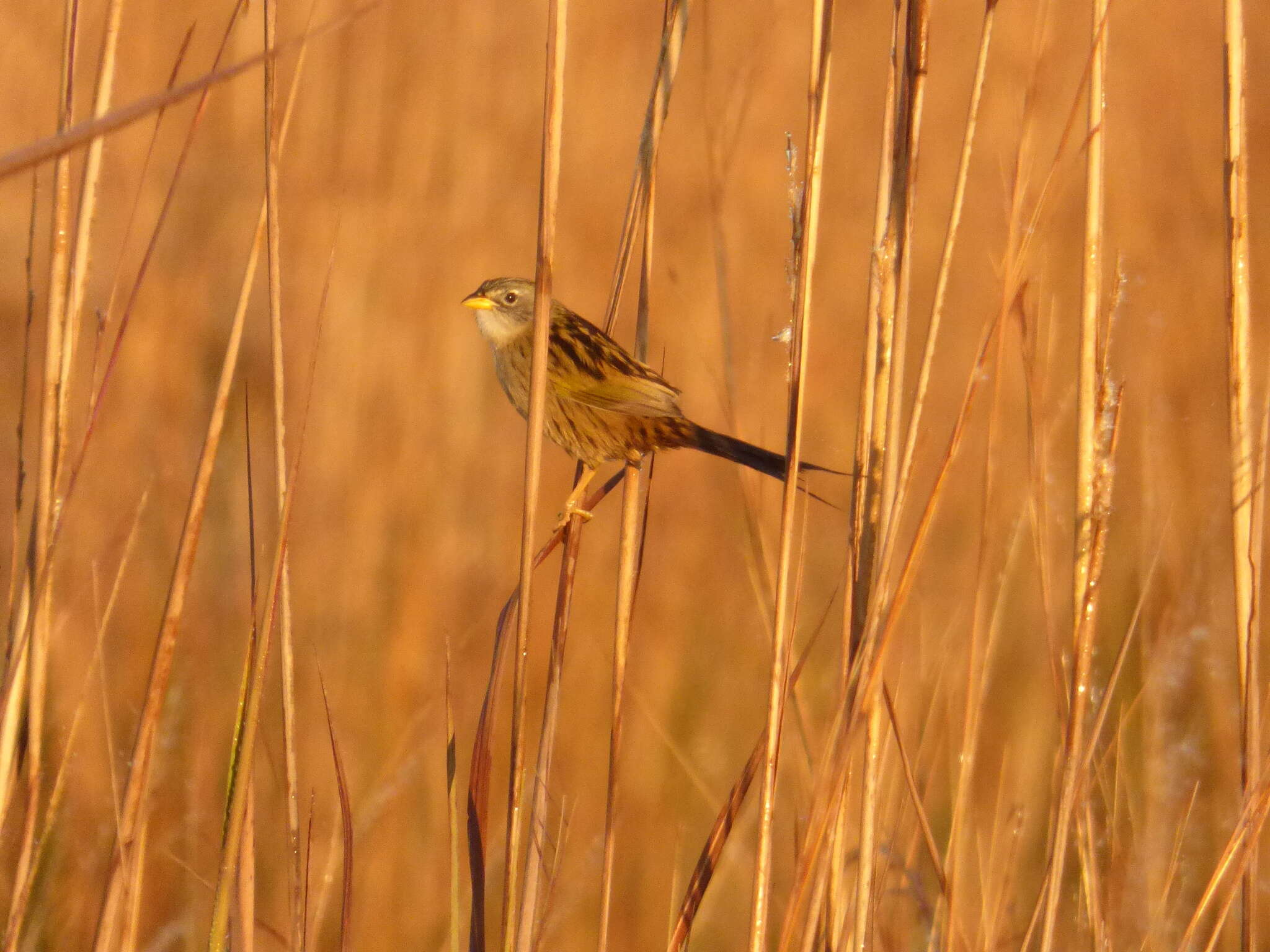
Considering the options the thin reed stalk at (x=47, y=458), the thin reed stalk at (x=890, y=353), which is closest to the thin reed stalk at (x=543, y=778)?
the thin reed stalk at (x=890, y=353)

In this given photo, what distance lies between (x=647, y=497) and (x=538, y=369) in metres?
0.43

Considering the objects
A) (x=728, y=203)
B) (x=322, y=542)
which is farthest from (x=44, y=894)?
(x=728, y=203)

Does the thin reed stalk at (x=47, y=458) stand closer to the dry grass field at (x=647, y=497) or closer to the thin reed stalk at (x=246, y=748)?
the dry grass field at (x=647, y=497)

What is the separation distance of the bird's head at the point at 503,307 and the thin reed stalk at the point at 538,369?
1488 millimetres

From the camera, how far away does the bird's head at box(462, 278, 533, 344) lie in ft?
9.35

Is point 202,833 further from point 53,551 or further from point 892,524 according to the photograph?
point 892,524

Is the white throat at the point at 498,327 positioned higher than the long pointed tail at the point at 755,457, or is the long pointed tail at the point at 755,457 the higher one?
the white throat at the point at 498,327

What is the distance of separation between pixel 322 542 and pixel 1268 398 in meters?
2.51

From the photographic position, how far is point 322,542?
11.2ft

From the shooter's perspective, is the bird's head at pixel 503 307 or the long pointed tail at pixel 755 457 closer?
the long pointed tail at pixel 755 457

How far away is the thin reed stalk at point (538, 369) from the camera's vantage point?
1318mm

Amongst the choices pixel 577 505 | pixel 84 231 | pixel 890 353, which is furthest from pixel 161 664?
pixel 577 505

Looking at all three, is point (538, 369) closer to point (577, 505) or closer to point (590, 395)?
point (577, 505)

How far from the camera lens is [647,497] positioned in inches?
68.9
